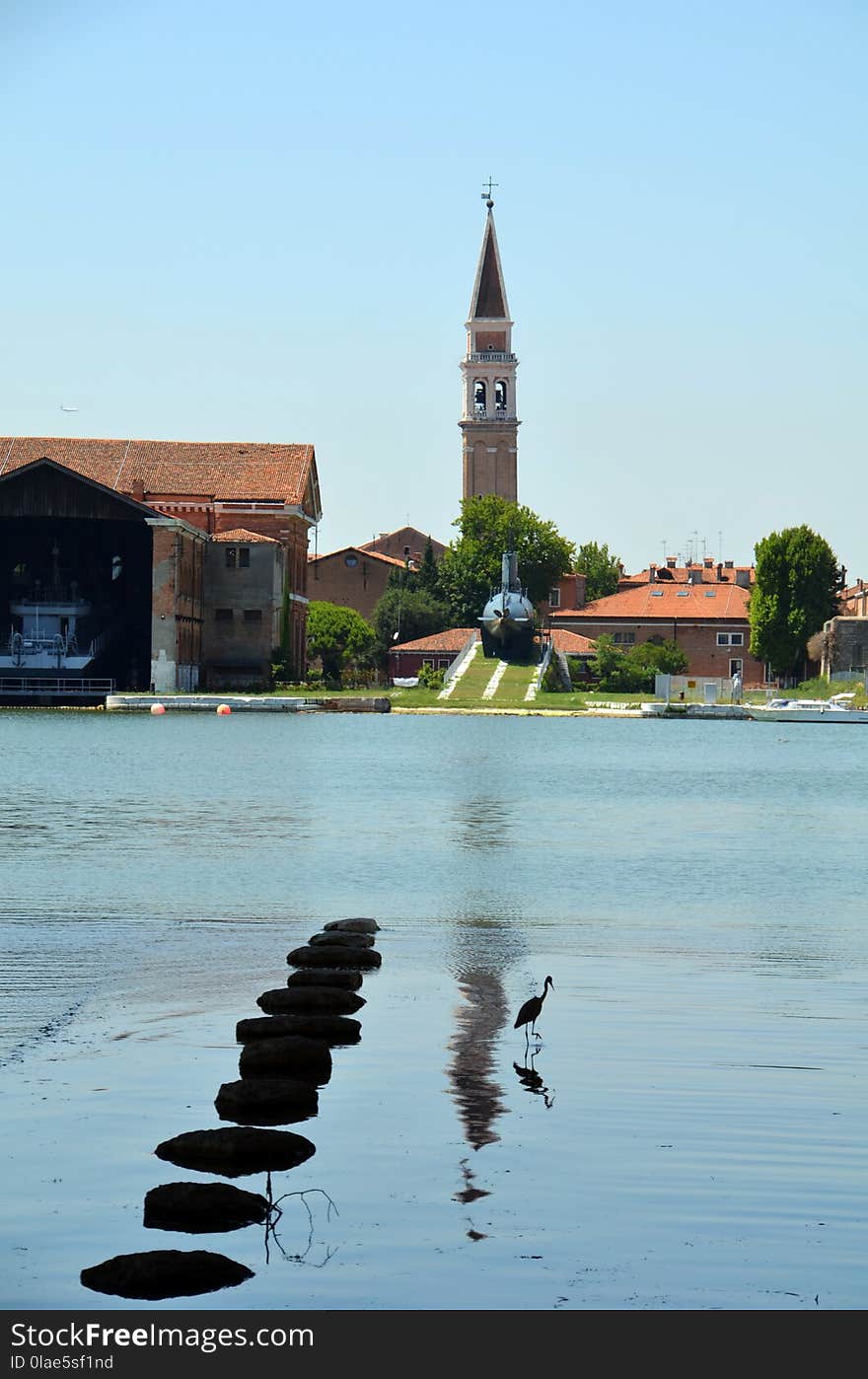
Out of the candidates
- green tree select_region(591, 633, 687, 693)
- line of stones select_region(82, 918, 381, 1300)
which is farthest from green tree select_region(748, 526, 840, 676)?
line of stones select_region(82, 918, 381, 1300)

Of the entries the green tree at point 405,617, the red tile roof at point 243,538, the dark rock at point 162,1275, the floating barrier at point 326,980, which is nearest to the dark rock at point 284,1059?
the floating barrier at point 326,980

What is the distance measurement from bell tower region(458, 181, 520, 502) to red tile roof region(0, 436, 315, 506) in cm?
5216

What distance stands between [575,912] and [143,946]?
5.66m

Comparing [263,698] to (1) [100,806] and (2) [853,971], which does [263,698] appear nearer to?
(1) [100,806]

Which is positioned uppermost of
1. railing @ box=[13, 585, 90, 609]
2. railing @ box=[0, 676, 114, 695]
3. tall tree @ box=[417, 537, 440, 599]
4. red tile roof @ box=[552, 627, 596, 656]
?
tall tree @ box=[417, 537, 440, 599]

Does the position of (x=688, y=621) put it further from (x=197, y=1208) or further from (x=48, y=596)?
(x=197, y=1208)

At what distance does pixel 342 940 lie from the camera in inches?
643

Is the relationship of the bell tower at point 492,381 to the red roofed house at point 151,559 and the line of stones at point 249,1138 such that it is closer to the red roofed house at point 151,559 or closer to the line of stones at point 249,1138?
the red roofed house at point 151,559

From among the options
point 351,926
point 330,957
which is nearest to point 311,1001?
point 330,957

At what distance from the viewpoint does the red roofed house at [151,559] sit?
90812 mm

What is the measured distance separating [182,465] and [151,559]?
13085mm

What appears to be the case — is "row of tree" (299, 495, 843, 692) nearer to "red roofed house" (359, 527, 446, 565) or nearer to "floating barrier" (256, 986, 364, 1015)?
"red roofed house" (359, 527, 446, 565)

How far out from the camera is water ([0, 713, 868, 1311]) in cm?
784
